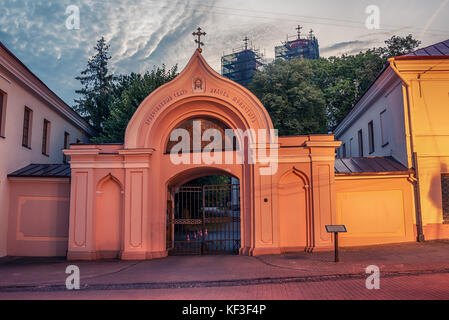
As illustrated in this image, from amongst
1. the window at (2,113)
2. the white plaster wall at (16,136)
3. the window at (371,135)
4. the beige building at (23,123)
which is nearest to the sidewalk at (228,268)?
the white plaster wall at (16,136)

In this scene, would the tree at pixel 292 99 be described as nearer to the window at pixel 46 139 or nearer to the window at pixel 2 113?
the window at pixel 46 139

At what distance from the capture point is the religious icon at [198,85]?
13.6 metres

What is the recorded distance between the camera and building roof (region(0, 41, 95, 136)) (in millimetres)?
13305

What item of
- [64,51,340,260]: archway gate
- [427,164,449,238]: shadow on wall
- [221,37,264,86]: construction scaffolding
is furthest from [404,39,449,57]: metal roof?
[221,37,264,86]: construction scaffolding

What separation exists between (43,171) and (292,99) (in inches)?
675

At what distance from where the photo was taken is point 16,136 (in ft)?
48.2

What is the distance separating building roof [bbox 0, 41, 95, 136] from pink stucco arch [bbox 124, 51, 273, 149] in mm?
4994

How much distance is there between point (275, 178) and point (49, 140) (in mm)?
11437

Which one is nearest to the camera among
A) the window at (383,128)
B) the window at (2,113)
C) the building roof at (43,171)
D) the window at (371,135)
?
the window at (2,113)

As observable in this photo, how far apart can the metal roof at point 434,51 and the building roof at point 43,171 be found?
1431cm

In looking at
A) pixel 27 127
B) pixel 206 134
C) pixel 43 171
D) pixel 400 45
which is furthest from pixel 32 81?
pixel 400 45

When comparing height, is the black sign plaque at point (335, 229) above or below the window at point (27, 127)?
below

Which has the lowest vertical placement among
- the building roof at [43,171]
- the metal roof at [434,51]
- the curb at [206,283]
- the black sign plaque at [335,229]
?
the curb at [206,283]
